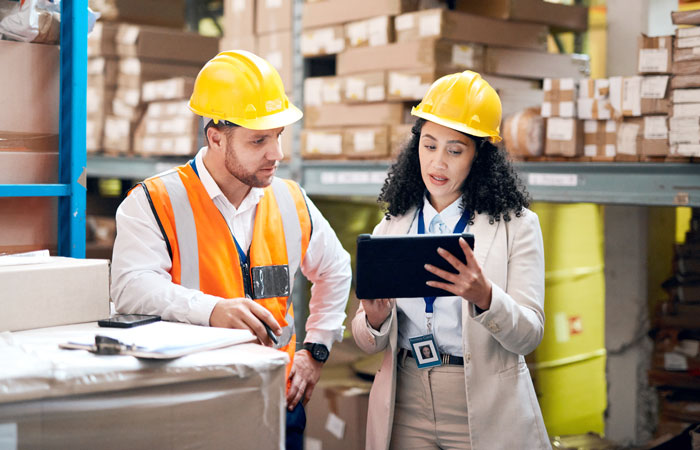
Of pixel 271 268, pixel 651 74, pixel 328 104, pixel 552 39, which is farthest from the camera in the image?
pixel 552 39

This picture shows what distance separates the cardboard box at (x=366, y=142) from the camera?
4.32 metres

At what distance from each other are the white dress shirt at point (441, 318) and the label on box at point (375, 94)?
2.17 m

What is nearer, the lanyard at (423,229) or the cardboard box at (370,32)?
the lanyard at (423,229)

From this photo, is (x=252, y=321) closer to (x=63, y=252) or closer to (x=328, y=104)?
(x=63, y=252)

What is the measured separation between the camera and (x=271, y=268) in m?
2.30

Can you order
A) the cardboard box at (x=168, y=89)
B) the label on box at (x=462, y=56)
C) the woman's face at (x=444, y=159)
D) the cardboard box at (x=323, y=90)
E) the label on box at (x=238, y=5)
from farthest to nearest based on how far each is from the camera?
the cardboard box at (x=168, y=89)
the label on box at (x=238, y=5)
the cardboard box at (x=323, y=90)
the label on box at (x=462, y=56)
the woman's face at (x=444, y=159)

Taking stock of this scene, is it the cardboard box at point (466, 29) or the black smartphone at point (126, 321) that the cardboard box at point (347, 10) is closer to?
the cardboard box at point (466, 29)

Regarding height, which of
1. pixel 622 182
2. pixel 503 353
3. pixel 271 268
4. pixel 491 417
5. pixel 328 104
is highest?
pixel 328 104

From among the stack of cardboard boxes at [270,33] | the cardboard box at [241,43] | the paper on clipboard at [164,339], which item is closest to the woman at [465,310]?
the paper on clipboard at [164,339]

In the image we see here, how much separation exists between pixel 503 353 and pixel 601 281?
2.87m

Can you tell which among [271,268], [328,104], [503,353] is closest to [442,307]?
[503,353]

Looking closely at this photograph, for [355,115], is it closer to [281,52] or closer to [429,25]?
[429,25]

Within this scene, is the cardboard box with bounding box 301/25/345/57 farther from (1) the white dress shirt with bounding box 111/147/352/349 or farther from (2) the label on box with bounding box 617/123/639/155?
(1) the white dress shirt with bounding box 111/147/352/349

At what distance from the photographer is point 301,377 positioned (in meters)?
2.36
